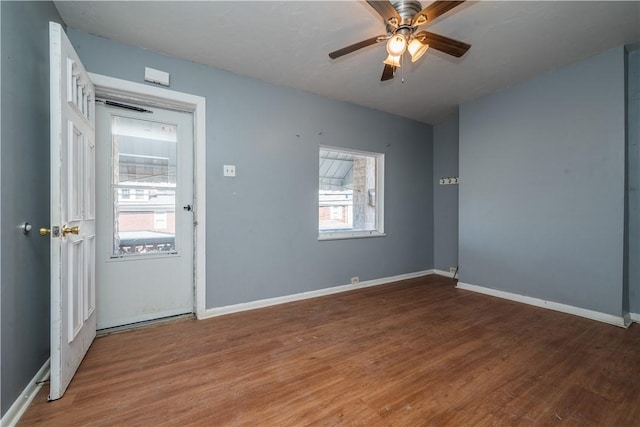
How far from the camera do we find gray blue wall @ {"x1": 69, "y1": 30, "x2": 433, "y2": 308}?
2822 mm

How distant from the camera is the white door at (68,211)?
5.21ft

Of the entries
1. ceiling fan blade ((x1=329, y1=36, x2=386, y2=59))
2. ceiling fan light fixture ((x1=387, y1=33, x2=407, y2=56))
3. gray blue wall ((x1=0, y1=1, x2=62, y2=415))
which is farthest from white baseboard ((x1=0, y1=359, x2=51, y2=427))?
ceiling fan light fixture ((x1=387, y1=33, x2=407, y2=56))

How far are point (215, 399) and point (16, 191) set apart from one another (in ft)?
5.37

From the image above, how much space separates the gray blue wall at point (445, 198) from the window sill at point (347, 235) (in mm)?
1265

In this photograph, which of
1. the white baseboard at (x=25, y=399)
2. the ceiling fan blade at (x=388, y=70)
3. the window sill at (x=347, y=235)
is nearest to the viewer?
the white baseboard at (x=25, y=399)

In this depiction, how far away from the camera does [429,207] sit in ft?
15.9

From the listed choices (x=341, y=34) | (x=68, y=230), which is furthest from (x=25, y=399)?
(x=341, y=34)

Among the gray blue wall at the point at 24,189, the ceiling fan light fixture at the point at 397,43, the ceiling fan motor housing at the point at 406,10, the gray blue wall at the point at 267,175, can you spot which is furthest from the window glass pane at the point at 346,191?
the gray blue wall at the point at 24,189

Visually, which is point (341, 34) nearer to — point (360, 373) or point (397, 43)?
point (397, 43)

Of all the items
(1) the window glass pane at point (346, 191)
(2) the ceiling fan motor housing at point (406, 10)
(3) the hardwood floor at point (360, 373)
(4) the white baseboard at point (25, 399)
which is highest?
(2) the ceiling fan motor housing at point (406, 10)

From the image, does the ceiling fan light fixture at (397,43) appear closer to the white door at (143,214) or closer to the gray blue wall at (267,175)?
the gray blue wall at (267,175)

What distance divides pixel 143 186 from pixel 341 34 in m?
2.31

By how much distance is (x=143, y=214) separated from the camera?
2.71 meters

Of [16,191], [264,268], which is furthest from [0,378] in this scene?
[264,268]
